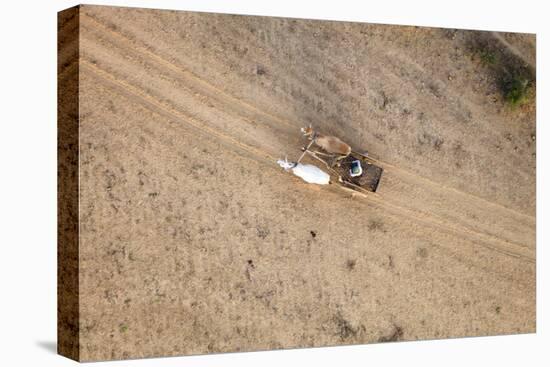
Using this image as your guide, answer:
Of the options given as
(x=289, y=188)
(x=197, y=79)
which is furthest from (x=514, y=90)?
(x=197, y=79)

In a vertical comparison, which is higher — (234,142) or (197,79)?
(197,79)

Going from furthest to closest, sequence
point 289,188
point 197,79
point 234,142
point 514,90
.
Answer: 1. point 514,90
2. point 289,188
3. point 234,142
4. point 197,79

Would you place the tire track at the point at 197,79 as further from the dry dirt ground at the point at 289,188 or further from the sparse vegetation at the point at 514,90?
the sparse vegetation at the point at 514,90

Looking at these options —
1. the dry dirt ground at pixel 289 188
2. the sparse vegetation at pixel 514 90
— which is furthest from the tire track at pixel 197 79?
the sparse vegetation at pixel 514 90

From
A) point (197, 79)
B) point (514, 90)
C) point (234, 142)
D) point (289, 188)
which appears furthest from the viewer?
point (514, 90)

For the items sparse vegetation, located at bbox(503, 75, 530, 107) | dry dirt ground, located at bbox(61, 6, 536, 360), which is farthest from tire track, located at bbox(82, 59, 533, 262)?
sparse vegetation, located at bbox(503, 75, 530, 107)

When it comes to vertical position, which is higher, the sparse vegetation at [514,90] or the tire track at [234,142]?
the sparse vegetation at [514,90]

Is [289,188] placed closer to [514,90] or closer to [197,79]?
[197,79]

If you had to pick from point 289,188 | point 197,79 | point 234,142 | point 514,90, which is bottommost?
point 289,188

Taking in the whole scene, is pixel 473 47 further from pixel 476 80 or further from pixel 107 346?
pixel 107 346
